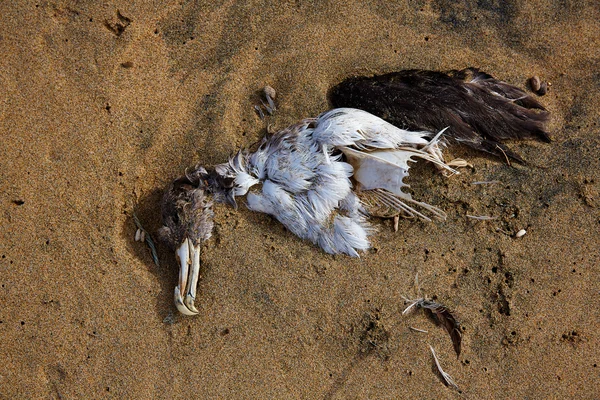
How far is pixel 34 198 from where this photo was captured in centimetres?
334

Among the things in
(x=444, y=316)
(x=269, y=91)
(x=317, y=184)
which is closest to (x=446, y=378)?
(x=444, y=316)

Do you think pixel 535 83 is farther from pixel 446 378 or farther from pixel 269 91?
pixel 446 378

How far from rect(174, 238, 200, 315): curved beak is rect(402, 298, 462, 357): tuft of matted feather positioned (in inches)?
60.7

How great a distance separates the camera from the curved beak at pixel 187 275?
10.4ft

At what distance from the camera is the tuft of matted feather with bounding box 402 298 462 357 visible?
126 inches

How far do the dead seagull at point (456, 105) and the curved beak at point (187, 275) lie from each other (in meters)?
1.59

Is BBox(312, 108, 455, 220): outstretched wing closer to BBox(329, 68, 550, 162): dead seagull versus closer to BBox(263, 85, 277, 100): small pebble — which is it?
BBox(329, 68, 550, 162): dead seagull

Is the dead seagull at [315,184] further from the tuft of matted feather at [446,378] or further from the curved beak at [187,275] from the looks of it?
the tuft of matted feather at [446,378]

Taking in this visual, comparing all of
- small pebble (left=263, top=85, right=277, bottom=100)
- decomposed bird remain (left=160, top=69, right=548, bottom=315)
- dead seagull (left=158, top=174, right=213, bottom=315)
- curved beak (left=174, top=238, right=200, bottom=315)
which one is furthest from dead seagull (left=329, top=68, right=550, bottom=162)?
curved beak (left=174, top=238, right=200, bottom=315)

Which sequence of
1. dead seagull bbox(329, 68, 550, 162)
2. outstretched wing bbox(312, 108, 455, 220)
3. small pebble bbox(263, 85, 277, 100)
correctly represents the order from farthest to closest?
small pebble bbox(263, 85, 277, 100), dead seagull bbox(329, 68, 550, 162), outstretched wing bbox(312, 108, 455, 220)

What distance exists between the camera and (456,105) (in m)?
3.26

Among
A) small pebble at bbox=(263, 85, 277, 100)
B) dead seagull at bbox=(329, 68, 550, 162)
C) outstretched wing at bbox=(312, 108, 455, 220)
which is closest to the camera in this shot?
outstretched wing at bbox=(312, 108, 455, 220)

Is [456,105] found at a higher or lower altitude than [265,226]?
higher

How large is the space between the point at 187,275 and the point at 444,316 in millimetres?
1900
